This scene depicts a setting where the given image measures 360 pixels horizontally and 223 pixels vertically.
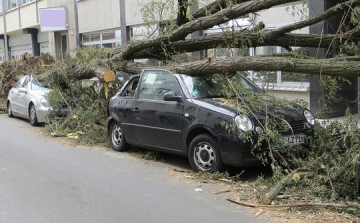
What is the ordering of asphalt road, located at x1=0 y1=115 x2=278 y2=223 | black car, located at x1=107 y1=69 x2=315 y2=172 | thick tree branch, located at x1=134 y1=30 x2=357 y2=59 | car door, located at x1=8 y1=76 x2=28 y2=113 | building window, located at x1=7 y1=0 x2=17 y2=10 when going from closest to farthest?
asphalt road, located at x1=0 y1=115 x2=278 y2=223, black car, located at x1=107 y1=69 x2=315 y2=172, thick tree branch, located at x1=134 y1=30 x2=357 y2=59, car door, located at x1=8 y1=76 x2=28 y2=113, building window, located at x1=7 y1=0 x2=17 y2=10

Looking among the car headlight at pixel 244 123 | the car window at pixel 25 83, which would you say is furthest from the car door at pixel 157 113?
the car window at pixel 25 83

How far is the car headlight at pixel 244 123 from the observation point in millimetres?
6305

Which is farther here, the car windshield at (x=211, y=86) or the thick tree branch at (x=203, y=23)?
the thick tree branch at (x=203, y=23)

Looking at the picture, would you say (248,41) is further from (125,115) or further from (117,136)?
(117,136)

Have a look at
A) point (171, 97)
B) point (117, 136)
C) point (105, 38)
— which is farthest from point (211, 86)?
point (105, 38)

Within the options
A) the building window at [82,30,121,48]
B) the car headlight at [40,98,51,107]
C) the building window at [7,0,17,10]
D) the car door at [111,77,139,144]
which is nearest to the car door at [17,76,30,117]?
Answer: the car headlight at [40,98,51,107]

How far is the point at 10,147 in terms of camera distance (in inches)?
380

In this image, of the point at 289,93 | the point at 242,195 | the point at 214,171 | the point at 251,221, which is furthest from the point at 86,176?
the point at 289,93

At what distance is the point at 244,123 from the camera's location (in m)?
6.30

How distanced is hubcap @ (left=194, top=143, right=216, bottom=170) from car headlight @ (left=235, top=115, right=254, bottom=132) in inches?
25.1

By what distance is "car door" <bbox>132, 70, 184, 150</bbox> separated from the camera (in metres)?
7.32

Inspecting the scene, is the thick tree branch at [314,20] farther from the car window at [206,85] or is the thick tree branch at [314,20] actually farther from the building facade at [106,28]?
the car window at [206,85]

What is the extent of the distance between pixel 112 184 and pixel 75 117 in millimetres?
4936

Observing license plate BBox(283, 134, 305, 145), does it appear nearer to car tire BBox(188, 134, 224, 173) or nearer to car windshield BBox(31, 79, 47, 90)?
car tire BBox(188, 134, 224, 173)
